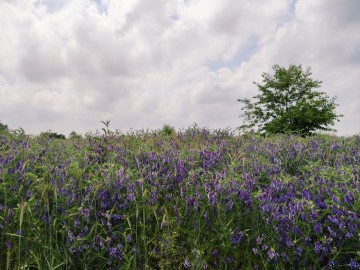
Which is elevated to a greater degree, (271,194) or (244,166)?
(244,166)

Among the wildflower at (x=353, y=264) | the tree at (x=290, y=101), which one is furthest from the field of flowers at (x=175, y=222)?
the tree at (x=290, y=101)

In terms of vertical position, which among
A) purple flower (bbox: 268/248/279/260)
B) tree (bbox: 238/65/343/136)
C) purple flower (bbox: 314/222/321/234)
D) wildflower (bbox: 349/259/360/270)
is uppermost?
tree (bbox: 238/65/343/136)

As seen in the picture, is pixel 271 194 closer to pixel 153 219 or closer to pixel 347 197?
pixel 347 197

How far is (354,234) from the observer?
3.18m

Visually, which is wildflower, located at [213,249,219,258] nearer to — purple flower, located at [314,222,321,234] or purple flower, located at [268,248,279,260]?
purple flower, located at [268,248,279,260]

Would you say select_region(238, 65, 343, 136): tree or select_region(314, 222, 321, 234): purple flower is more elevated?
select_region(238, 65, 343, 136): tree

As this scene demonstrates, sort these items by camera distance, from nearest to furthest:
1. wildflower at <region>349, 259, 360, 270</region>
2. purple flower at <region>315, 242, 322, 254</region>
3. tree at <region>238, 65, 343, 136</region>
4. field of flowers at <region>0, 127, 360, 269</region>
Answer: wildflower at <region>349, 259, 360, 270</region> < purple flower at <region>315, 242, 322, 254</region> < field of flowers at <region>0, 127, 360, 269</region> < tree at <region>238, 65, 343, 136</region>

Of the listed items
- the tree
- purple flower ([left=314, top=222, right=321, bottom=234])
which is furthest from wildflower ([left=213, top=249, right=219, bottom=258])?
the tree

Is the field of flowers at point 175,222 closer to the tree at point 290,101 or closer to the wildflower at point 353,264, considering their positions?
the wildflower at point 353,264

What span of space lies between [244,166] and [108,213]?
1.84 meters

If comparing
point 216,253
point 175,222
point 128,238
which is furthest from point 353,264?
point 128,238

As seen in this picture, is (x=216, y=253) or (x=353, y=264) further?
(x=216, y=253)

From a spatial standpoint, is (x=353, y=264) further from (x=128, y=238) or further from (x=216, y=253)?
(x=128, y=238)

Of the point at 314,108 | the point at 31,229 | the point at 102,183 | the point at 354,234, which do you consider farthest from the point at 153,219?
the point at 314,108
